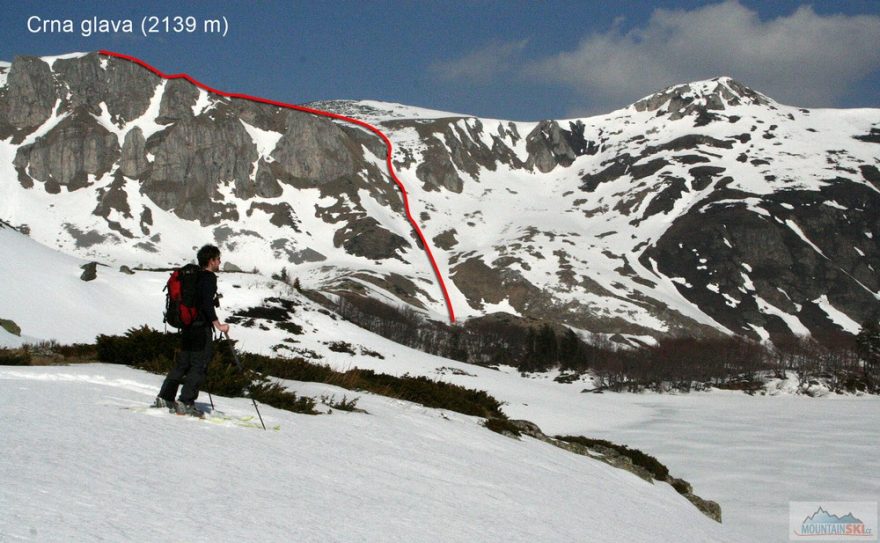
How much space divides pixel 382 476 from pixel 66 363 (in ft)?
24.4

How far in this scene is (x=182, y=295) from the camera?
843cm

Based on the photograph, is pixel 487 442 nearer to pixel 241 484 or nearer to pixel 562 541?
pixel 562 541

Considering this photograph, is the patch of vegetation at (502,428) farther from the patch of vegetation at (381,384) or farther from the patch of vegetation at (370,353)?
the patch of vegetation at (370,353)

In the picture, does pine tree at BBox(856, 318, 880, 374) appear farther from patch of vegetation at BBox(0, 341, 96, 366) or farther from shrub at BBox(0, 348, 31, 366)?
shrub at BBox(0, 348, 31, 366)

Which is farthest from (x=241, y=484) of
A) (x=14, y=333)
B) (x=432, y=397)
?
(x=14, y=333)

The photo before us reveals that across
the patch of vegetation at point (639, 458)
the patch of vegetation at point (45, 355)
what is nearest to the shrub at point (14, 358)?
the patch of vegetation at point (45, 355)

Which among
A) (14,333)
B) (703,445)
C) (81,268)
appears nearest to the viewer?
(14,333)

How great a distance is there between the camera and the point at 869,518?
1267 cm

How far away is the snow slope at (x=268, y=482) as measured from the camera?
4.59 m

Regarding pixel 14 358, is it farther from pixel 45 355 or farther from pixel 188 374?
pixel 188 374

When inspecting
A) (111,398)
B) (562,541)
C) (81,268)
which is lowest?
(562,541)

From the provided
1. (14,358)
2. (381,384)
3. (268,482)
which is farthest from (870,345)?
(268,482)
